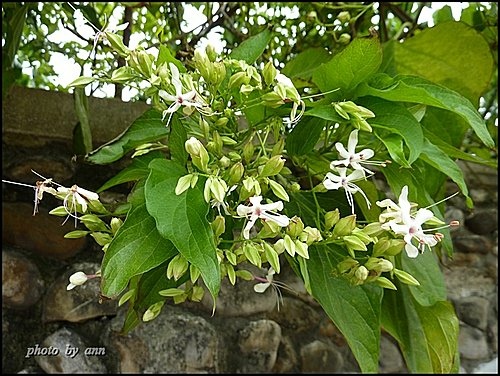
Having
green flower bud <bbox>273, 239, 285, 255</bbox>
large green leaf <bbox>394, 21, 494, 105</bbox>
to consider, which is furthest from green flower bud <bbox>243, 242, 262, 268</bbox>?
large green leaf <bbox>394, 21, 494, 105</bbox>

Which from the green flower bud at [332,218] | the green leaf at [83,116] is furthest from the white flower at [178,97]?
the green leaf at [83,116]

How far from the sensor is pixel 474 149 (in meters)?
1.01

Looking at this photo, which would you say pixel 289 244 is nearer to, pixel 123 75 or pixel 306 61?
pixel 123 75

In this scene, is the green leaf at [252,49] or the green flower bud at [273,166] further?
the green leaf at [252,49]

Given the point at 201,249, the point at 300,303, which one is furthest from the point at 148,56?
the point at 300,303

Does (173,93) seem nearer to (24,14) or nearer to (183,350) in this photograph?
(24,14)

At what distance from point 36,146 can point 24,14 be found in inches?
7.6

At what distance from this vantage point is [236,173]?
0.39 meters

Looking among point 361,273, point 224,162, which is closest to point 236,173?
point 224,162

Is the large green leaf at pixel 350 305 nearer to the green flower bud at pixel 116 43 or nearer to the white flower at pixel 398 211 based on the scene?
the white flower at pixel 398 211

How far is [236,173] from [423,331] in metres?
0.34

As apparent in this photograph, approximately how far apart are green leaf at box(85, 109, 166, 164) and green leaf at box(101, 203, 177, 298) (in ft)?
0.33

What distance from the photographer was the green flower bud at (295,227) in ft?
1.28

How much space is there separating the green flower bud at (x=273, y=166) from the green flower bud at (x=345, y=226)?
0.06 m
